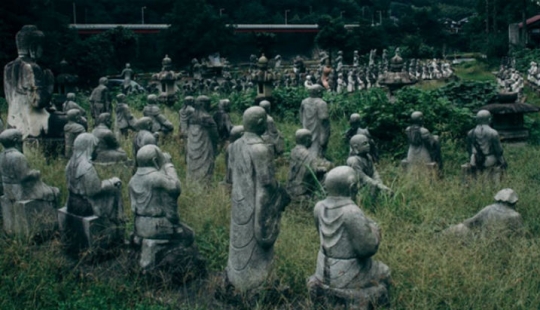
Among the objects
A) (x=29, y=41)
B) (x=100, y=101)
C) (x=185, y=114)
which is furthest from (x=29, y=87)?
(x=100, y=101)

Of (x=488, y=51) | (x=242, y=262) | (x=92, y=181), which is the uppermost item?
(x=488, y=51)

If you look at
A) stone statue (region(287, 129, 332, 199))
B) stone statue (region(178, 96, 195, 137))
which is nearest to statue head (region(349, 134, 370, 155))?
stone statue (region(287, 129, 332, 199))

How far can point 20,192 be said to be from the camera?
781cm

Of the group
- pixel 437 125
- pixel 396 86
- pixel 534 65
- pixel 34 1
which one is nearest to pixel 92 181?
pixel 437 125

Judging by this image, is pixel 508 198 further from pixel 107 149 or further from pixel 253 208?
pixel 107 149

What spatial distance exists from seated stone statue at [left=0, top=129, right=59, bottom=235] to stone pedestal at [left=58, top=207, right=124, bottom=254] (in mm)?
498

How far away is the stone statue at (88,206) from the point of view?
23.5ft

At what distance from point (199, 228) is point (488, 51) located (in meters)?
34.1

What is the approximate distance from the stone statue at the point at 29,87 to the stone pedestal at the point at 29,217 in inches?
158

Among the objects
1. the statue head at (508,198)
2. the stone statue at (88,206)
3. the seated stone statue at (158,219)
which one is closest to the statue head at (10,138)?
the stone statue at (88,206)

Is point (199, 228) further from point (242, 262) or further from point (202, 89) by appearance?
point (202, 89)

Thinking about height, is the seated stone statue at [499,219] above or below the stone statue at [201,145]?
below

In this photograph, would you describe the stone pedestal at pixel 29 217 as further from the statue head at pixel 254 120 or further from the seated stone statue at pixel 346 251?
the seated stone statue at pixel 346 251

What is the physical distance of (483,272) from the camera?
627 cm
